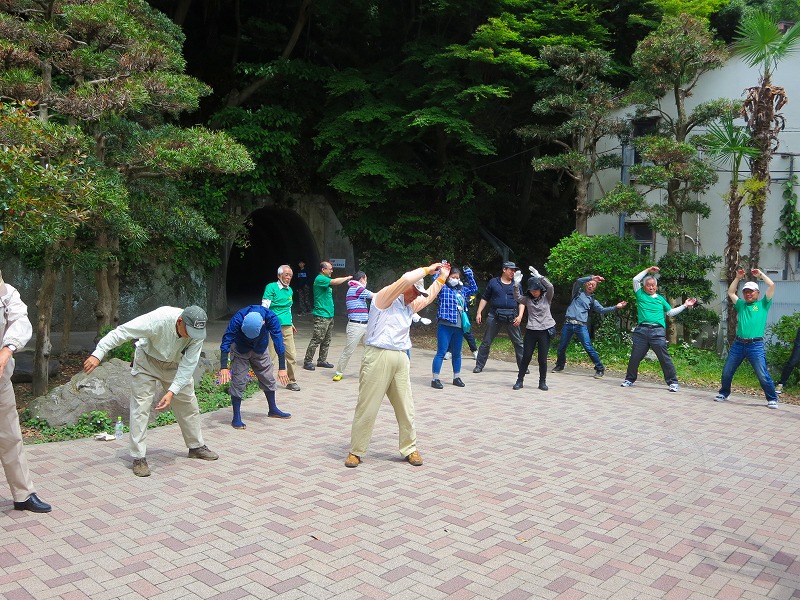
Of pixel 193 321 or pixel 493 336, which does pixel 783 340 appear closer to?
pixel 493 336

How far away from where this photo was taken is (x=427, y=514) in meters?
5.34

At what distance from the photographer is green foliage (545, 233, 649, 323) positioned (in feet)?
46.7

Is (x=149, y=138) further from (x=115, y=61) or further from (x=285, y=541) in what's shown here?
(x=285, y=541)

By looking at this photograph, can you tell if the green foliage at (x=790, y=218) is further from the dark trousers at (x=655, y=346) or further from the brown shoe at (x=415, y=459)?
the brown shoe at (x=415, y=459)

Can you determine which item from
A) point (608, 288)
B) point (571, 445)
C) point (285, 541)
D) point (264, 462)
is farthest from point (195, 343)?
point (608, 288)

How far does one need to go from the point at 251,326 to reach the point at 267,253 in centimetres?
2128

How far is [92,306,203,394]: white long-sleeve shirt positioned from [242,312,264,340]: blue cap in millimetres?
1425

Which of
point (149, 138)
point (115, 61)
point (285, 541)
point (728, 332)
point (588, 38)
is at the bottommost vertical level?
point (285, 541)

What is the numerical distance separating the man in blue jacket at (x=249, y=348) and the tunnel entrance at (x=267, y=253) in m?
14.2

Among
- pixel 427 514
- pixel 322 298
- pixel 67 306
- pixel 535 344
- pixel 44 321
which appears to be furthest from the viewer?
pixel 67 306

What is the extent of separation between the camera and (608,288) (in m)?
14.3

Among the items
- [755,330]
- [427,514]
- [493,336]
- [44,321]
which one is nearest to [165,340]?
[427,514]

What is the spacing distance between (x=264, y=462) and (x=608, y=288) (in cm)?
967

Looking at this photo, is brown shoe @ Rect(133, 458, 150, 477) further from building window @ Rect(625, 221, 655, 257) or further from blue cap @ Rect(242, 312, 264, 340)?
building window @ Rect(625, 221, 655, 257)
